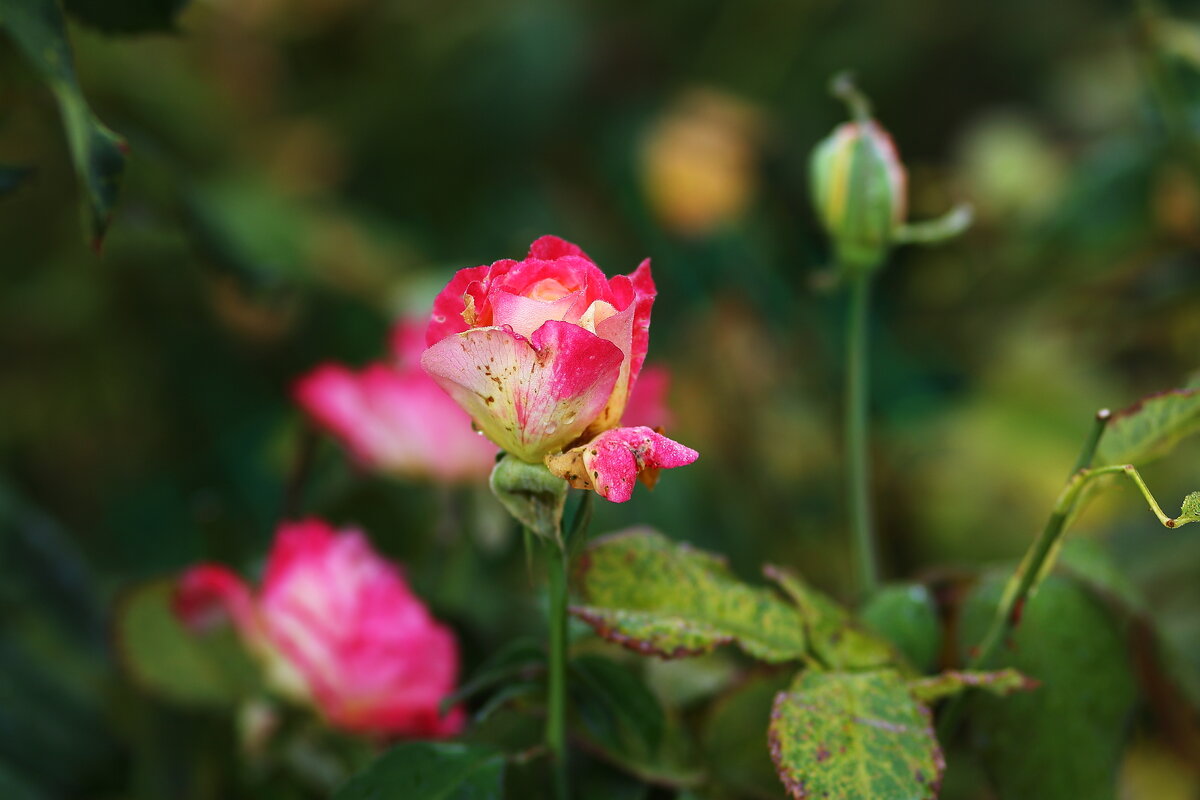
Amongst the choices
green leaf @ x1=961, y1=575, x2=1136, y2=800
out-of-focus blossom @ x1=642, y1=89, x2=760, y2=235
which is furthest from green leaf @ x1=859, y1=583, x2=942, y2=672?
out-of-focus blossom @ x1=642, y1=89, x2=760, y2=235

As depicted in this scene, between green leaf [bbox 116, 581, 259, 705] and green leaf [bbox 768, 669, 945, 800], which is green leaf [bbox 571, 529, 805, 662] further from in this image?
green leaf [bbox 116, 581, 259, 705]

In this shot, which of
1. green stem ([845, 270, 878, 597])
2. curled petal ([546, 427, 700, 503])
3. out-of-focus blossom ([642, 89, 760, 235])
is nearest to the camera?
curled petal ([546, 427, 700, 503])

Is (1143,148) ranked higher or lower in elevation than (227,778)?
higher

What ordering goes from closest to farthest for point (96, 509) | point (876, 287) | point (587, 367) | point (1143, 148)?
point (587, 367), point (1143, 148), point (96, 509), point (876, 287)

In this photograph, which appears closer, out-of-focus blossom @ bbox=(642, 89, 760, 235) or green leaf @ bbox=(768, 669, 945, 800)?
green leaf @ bbox=(768, 669, 945, 800)

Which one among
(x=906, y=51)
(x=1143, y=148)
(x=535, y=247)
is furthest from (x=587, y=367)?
(x=906, y=51)

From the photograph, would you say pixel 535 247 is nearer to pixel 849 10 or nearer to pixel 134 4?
pixel 134 4

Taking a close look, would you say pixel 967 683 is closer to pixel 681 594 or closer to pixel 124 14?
pixel 681 594
